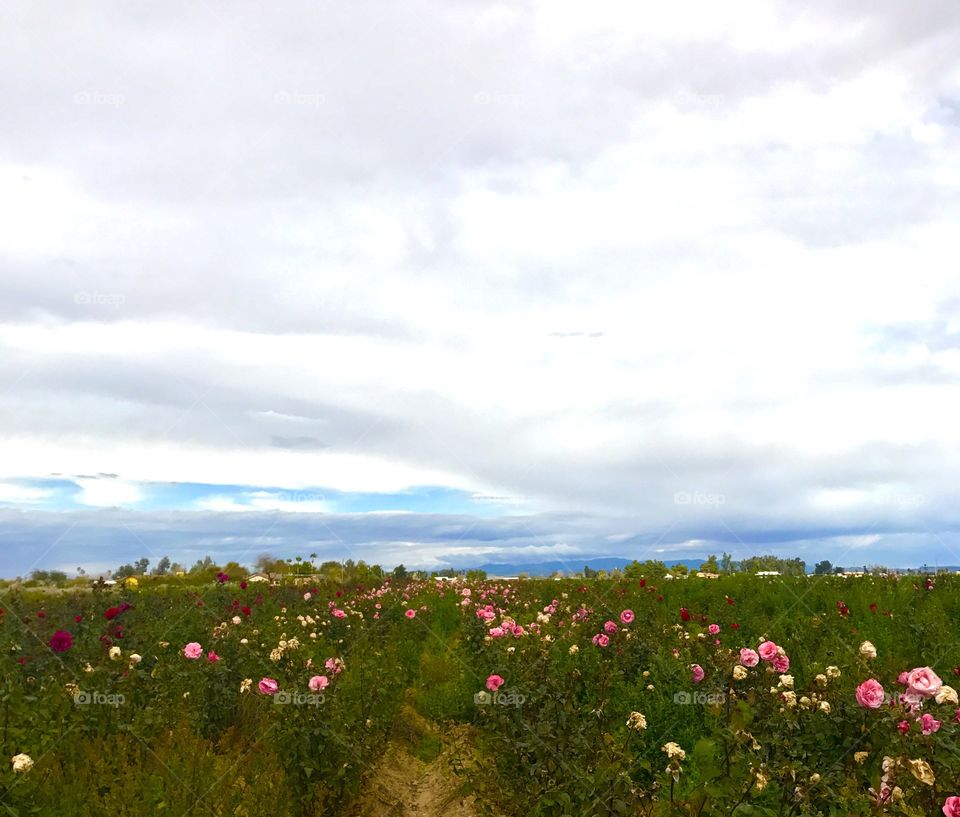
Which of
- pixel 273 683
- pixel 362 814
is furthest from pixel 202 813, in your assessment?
pixel 362 814

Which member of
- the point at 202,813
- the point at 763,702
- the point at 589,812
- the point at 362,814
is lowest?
the point at 362,814

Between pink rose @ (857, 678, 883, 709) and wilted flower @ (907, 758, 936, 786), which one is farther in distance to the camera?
pink rose @ (857, 678, 883, 709)

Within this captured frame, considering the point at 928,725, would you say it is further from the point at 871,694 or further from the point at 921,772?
the point at 921,772

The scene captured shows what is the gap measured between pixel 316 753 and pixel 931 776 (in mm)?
4046

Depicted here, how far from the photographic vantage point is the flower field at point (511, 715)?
405cm

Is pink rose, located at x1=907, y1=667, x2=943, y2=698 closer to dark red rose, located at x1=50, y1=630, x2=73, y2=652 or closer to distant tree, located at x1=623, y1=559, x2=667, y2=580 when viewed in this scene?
dark red rose, located at x1=50, y1=630, x2=73, y2=652

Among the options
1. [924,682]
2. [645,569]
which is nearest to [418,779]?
[924,682]

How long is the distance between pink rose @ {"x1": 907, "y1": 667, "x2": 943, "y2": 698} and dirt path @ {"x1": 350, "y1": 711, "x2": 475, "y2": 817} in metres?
3.46

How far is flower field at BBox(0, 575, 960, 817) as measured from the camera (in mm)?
4055

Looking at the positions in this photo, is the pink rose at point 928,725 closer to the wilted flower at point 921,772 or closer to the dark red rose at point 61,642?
the wilted flower at point 921,772

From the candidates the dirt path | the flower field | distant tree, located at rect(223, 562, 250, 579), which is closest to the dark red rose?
the flower field

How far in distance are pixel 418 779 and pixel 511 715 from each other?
78.4 inches

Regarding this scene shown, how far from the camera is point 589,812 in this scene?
4.13 m

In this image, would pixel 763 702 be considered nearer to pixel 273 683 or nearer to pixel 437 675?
pixel 273 683
